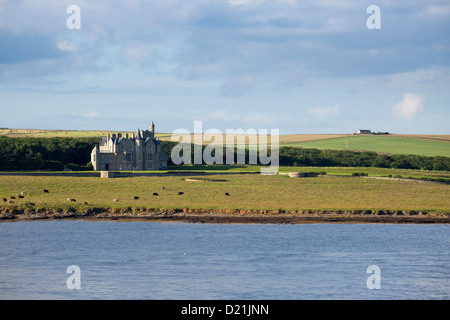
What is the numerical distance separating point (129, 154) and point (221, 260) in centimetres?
7667

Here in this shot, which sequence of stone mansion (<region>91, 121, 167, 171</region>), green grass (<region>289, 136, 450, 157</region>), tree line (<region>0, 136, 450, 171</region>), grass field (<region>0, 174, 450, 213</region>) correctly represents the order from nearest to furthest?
→ grass field (<region>0, 174, 450, 213</region>) → tree line (<region>0, 136, 450, 171</region>) → stone mansion (<region>91, 121, 167, 171</region>) → green grass (<region>289, 136, 450, 157</region>)

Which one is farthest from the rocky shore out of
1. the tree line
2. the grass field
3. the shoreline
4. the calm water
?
the tree line

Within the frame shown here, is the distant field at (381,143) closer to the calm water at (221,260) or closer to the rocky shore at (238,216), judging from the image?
the rocky shore at (238,216)

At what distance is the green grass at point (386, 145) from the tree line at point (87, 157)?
12321mm

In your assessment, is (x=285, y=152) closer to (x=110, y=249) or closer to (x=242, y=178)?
(x=242, y=178)

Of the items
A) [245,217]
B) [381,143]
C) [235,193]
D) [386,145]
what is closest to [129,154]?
[235,193]

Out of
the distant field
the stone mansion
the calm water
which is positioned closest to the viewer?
the calm water

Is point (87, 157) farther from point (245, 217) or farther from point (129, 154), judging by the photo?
point (245, 217)

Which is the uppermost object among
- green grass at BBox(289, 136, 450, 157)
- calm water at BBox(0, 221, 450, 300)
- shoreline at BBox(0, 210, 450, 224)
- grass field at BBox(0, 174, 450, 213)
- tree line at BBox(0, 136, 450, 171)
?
green grass at BBox(289, 136, 450, 157)

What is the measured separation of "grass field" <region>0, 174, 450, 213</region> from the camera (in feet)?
234

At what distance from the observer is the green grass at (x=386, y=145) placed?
159 m

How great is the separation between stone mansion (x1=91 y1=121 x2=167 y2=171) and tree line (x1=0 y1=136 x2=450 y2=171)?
4242 millimetres

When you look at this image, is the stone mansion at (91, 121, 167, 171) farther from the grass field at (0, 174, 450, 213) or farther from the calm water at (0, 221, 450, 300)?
the calm water at (0, 221, 450, 300)

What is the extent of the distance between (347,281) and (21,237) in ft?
99.7
